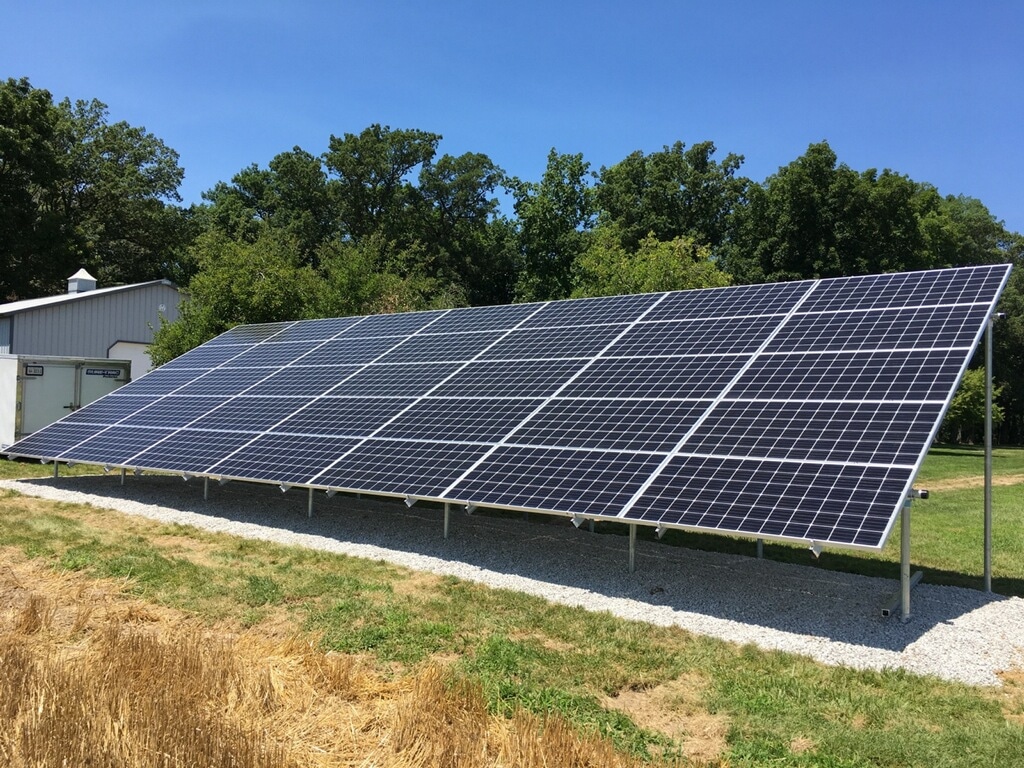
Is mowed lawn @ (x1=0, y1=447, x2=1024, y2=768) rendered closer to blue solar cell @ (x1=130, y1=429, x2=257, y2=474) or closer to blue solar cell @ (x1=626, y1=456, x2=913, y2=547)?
blue solar cell @ (x1=626, y1=456, x2=913, y2=547)

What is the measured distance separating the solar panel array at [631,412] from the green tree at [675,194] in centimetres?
3437

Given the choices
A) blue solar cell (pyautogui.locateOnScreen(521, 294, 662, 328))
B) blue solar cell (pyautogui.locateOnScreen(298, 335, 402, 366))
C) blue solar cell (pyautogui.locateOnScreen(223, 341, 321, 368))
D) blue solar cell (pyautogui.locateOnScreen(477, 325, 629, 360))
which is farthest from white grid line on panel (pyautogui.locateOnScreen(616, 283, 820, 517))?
blue solar cell (pyautogui.locateOnScreen(223, 341, 321, 368))

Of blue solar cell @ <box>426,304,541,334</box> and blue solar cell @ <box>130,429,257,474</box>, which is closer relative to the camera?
blue solar cell @ <box>130,429,257,474</box>

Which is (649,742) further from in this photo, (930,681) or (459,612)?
(459,612)

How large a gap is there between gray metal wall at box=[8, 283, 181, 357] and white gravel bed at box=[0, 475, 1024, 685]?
15.9 meters

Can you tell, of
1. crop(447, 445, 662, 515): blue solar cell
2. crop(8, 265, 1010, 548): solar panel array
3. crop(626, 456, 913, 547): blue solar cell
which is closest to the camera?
crop(626, 456, 913, 547): blue solar cell

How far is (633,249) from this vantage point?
50562 millimetres

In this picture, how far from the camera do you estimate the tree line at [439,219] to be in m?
45.7

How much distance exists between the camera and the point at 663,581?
1109 cm

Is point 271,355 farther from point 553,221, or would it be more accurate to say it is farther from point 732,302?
point 553,221

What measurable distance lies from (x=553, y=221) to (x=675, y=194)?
940 centimetres

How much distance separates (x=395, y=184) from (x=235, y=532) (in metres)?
46.7

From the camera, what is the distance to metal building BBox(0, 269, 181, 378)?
30.5m

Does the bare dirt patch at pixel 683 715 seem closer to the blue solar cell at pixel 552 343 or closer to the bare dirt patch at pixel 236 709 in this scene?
the bare dirt patch at pixel 236 709
